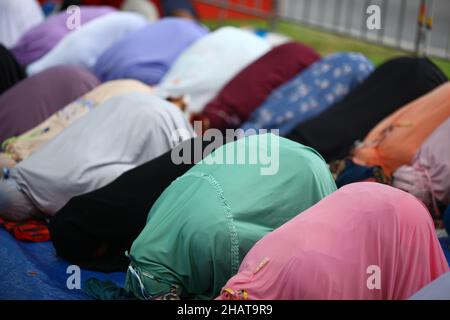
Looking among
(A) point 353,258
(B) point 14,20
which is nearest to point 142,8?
(B) point 14,20

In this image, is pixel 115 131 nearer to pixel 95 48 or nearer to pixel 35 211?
pixel 35 211

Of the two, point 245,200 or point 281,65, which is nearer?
point 245,200

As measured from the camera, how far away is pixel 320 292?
7.62 feet

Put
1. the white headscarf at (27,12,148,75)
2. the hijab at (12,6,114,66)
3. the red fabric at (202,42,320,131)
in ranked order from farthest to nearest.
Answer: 1. the hijab at (12,6,114,66)
2. the white headscarf at (27,12,148,75)
3. the red fabric at (202,42,320,131)

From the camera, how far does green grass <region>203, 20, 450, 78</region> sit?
6.17m

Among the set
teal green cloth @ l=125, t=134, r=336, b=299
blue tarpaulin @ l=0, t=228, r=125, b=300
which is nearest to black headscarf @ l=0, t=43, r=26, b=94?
blue tarpaulin @ l=0, t=228, r=125, b=300

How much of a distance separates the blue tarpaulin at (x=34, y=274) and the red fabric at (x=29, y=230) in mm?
27

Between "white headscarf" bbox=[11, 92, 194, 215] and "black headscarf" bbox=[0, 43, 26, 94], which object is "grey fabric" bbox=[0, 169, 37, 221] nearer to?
"white headscarf" bbox=[11, 92, 194, 215]

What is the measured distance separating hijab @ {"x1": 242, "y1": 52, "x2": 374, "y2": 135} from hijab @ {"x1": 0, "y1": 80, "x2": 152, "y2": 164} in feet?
2.56

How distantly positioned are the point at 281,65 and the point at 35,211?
197 cm

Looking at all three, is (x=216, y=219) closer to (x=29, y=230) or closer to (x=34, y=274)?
(x=34, y=274)

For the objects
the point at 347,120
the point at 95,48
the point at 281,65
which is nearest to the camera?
the point at 347,120

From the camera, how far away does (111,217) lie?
3.19 m
